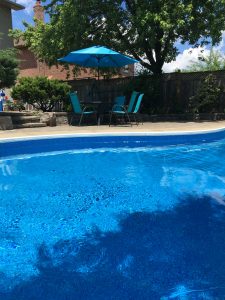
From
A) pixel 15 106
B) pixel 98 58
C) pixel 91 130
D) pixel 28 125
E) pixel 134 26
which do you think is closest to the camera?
pixel 91 130

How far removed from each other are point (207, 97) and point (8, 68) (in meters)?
6.83

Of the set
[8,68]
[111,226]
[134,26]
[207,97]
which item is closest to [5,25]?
[134,26]

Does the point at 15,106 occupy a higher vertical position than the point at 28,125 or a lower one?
higher

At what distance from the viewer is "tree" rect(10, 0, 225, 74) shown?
1067cm

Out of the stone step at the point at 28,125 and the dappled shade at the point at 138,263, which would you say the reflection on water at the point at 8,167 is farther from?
the stone step at the point at 28,125

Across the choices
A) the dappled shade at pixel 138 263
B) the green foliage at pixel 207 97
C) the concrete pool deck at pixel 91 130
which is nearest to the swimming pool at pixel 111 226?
the dappled shade at pixel 138 263

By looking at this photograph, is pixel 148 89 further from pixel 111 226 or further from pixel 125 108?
pixel 111 226

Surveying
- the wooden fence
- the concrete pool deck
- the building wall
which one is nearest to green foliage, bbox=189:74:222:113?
the wooden fence

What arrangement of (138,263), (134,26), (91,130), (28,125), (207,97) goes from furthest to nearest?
(207,97) < (134,26) < (28,125) < (91,130) < (138,263)

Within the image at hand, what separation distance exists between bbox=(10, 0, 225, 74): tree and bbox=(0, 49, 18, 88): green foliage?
9.49ft

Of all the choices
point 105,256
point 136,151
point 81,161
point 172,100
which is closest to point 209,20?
point 172,100

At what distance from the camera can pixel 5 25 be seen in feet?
65.1

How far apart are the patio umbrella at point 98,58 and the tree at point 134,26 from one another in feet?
3.54

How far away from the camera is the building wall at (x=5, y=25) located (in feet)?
64.2
